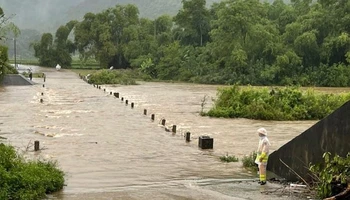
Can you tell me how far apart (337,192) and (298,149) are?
1.88 meters

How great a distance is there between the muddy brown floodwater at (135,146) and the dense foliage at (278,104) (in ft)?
3.51

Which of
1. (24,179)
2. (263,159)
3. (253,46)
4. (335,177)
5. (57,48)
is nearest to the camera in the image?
(335,177)

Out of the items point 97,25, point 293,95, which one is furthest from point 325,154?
point 97,25

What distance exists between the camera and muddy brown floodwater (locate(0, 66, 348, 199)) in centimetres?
1099

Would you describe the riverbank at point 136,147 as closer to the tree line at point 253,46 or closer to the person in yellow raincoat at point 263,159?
the person in yellow raincoat at point 263,159

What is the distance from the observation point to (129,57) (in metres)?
95.5

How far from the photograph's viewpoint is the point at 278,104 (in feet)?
93.9

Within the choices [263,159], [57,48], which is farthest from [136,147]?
[57,48]

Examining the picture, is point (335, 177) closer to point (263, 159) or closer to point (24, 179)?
point (263, 159)

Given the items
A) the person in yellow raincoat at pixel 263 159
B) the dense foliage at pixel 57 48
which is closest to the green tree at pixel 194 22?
the dense foliage at pixel 57 48

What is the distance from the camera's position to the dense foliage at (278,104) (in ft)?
92.1

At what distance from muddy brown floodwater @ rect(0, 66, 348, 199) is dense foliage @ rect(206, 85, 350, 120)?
107 cm

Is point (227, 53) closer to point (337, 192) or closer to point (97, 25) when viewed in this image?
point (97, 25)

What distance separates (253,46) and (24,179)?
66.4m
